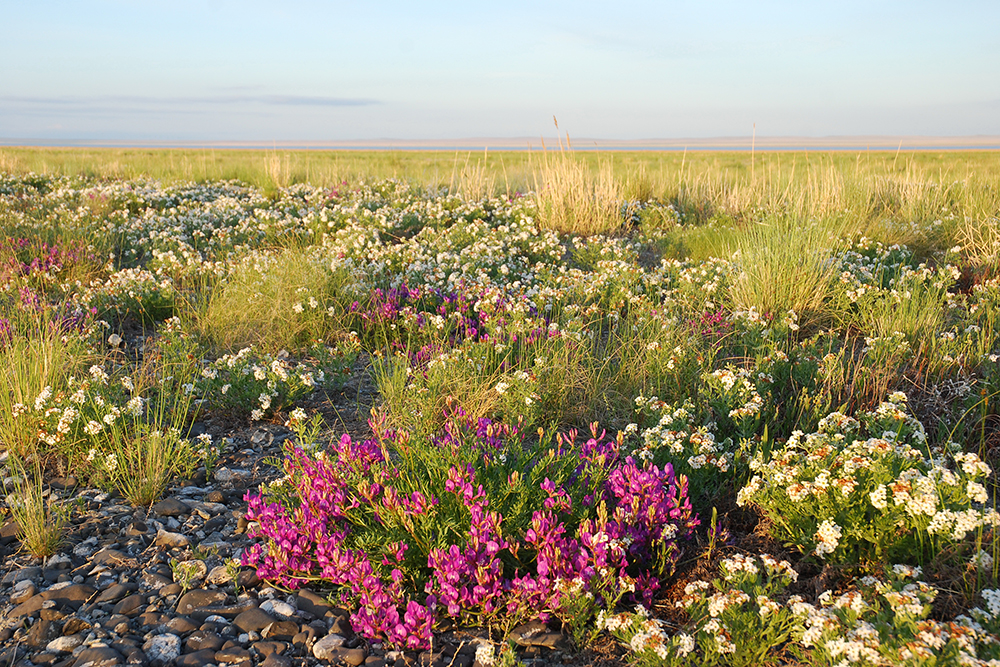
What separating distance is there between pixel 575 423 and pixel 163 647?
2566 mm

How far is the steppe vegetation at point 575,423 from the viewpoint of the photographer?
2.47m

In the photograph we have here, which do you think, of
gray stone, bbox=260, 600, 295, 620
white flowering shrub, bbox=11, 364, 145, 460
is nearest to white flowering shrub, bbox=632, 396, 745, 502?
gray stone, bbox=260, 600, 295, 620

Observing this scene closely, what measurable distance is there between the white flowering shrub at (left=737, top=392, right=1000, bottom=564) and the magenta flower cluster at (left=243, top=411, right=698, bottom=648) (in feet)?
1.33

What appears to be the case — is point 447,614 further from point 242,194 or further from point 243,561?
point 242,194

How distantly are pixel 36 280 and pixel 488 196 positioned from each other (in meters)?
7.70

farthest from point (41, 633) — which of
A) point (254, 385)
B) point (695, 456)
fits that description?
point (695, 456)

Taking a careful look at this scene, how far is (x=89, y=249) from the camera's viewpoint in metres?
7.49

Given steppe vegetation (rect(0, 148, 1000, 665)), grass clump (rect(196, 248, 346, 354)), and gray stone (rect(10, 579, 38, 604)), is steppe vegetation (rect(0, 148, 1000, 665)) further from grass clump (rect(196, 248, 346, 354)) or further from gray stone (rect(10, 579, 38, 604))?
gray stone (rect(10, 579, 38, 604))

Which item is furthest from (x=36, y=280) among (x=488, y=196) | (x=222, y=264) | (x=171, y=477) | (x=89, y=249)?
(x=488, y=196)

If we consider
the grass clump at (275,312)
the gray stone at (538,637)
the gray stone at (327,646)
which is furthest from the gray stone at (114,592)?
the grass clump at (275,312)

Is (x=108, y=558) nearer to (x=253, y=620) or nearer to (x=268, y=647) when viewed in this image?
(x=253, y=620)

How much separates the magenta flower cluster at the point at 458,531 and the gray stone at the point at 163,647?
1.28ft

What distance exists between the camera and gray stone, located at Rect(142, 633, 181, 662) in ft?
7.89

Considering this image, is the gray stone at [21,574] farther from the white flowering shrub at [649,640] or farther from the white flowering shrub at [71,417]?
the white flowering shrub at [649,640]
